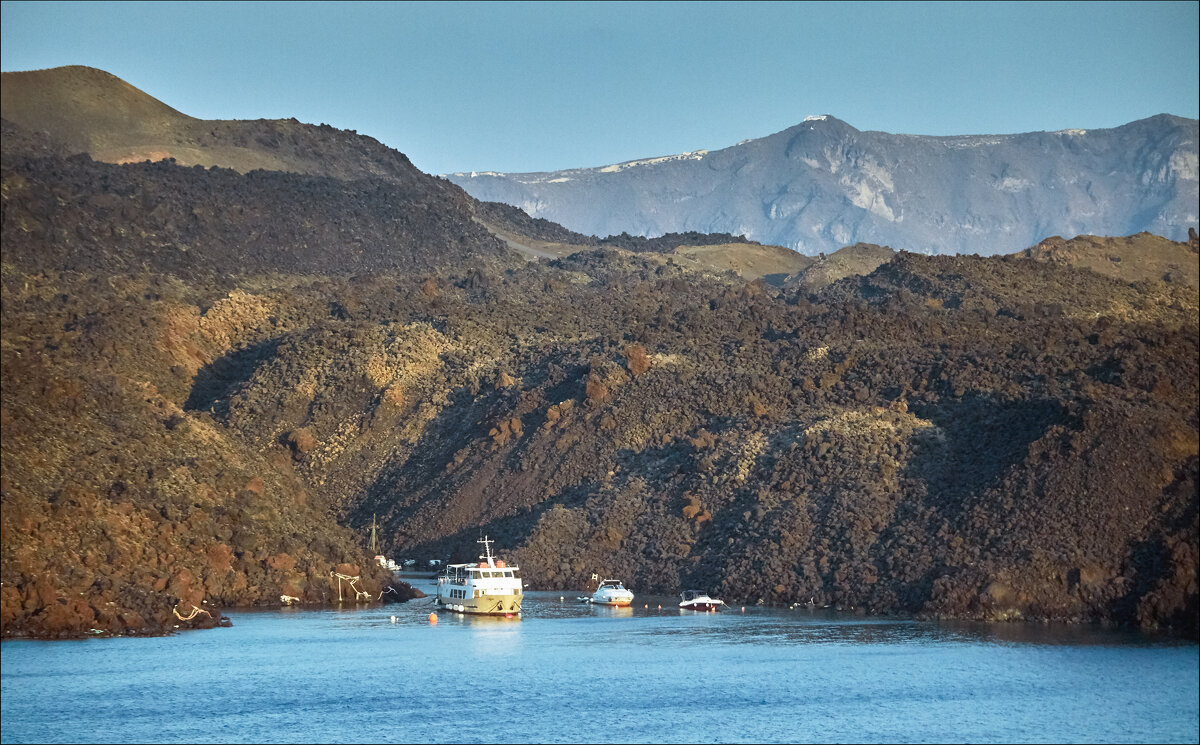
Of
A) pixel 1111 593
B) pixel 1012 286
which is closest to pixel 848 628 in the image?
pixel 1111 593

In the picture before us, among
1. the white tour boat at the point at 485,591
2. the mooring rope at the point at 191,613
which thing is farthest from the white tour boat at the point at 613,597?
the mooring rope at the point at 191,613

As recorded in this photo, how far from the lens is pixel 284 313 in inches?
5541

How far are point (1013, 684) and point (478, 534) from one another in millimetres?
44246

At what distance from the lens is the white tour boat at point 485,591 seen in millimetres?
79062

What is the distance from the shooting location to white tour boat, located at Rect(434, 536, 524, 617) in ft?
259

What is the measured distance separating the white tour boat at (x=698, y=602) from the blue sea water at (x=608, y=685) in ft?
20.8

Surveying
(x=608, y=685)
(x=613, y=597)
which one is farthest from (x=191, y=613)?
(x=613, y=597)

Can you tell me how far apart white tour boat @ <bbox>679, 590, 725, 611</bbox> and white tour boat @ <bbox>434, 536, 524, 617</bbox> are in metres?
8.34

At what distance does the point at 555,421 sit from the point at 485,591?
2791cm

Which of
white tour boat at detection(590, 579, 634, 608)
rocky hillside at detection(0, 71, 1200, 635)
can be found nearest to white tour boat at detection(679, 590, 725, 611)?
rocky hillside at detection(0, 71, 1200, 635)

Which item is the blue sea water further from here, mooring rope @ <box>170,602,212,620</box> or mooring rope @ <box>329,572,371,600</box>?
mooring rope @ <box>329,572,371,600</box>

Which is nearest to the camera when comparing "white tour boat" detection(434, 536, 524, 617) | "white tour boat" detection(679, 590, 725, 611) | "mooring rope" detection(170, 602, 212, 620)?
"mooring rope" detection(170, 602, 212, 620)

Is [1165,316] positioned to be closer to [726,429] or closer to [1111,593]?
[726,429]

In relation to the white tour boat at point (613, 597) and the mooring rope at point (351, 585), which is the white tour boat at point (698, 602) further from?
the mooring rope at point (351, 585)
